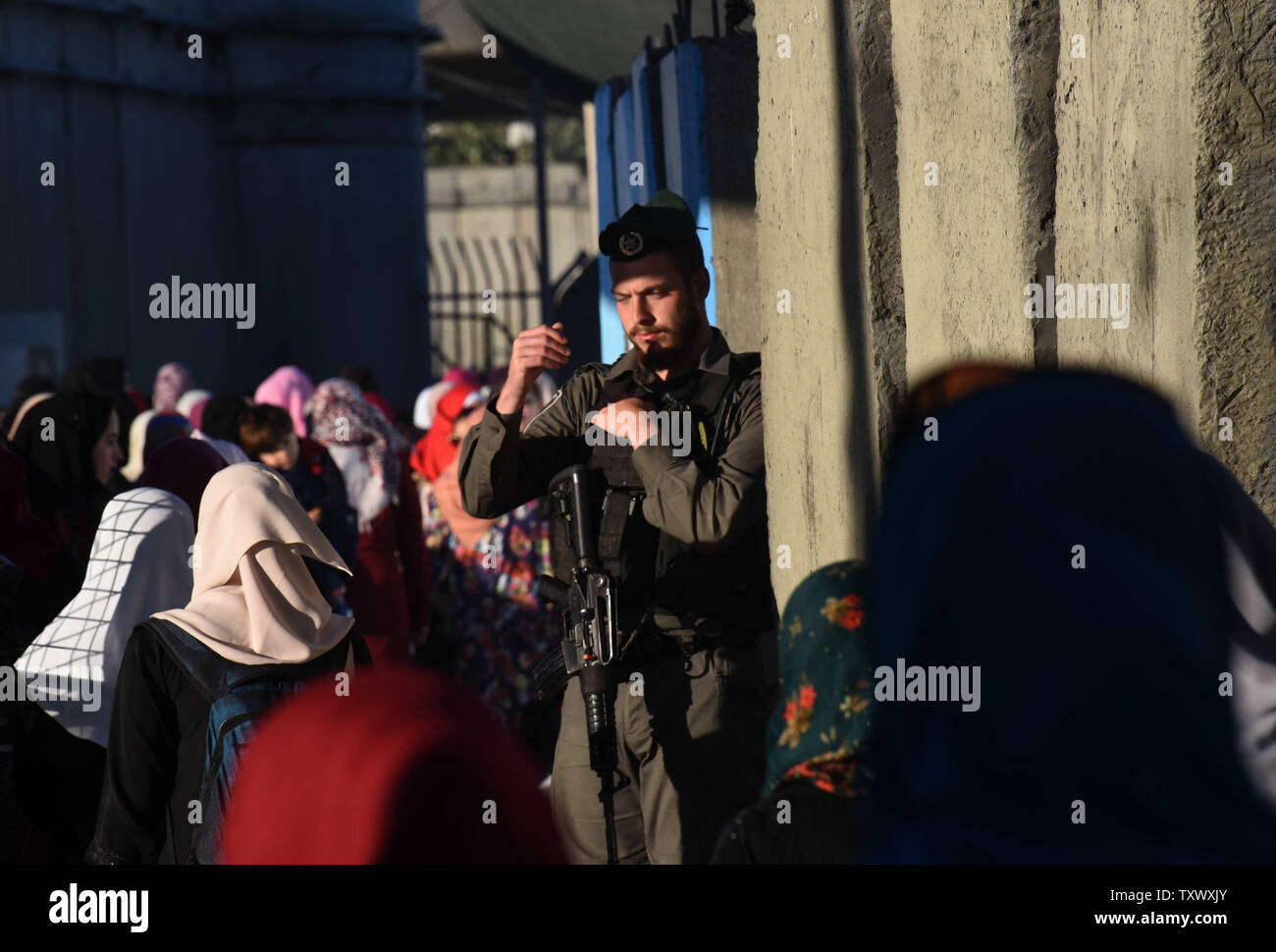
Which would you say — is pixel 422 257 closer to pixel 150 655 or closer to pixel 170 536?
pixel 170 536

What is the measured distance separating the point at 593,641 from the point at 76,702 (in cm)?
120

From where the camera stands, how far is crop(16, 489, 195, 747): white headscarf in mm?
3680

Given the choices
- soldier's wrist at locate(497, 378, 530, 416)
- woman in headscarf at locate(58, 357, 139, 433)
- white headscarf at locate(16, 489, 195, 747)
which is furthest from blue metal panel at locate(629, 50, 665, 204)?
woman in headscarf at locate(58, 357, 139, 433)

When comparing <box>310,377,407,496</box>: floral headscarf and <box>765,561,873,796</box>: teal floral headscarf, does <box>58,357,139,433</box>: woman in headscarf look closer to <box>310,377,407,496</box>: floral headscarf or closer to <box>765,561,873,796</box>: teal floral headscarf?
<box>310,377,407,496</box>: floral headscarf

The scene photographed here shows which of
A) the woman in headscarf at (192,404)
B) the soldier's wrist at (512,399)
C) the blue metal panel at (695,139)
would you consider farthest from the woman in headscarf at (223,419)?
the soldier's wrist at (512,399)

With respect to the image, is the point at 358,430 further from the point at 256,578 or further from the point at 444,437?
the point at 256,578

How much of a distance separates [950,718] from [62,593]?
3.33 meters

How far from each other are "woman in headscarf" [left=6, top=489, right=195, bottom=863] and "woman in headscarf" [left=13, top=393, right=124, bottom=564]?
5.06 feet

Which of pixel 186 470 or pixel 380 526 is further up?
pixel 186 470

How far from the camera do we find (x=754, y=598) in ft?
11.5

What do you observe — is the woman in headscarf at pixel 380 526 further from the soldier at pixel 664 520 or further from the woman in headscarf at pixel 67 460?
the soldier at pixel 664 520

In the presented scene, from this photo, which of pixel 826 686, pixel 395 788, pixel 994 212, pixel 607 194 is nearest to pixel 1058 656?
pixel 826 686

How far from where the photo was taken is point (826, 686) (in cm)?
191

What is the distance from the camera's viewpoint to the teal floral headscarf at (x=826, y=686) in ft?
6.07
